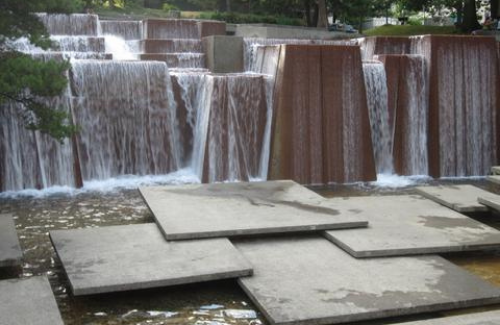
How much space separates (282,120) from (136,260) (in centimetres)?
499

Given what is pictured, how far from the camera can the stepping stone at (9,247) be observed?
531cm

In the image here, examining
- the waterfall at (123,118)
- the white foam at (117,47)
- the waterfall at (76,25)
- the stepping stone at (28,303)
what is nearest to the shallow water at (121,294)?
the stepping stone at (28,303)

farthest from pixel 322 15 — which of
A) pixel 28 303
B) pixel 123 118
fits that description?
A: pixel 28 303

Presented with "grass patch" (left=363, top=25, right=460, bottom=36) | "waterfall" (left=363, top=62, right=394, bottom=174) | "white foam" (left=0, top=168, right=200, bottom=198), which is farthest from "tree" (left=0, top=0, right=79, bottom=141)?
"grass patch" (left=363, top=25, right=460, bottom=36)

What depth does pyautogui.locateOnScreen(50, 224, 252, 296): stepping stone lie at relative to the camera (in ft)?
16.9

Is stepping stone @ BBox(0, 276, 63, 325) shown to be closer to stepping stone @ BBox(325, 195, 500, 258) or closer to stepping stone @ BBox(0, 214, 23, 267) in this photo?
stepping stone @ BBox(0, 214, 23, 267)

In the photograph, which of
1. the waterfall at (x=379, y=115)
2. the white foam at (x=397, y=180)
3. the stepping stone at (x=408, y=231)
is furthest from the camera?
the waterfall at (x=379, y=115)

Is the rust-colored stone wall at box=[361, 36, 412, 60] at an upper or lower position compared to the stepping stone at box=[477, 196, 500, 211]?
upper

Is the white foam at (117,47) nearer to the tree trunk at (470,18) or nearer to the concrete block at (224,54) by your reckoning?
the concrete block at (224,54)

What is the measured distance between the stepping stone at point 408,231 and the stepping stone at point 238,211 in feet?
0.88

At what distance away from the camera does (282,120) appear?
10141 millimetres

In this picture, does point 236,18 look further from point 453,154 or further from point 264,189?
point 264,189

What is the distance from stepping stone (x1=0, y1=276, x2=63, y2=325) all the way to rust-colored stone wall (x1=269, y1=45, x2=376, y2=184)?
18.3 feet

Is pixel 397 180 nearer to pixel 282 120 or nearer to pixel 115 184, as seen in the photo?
pixel 282 120
